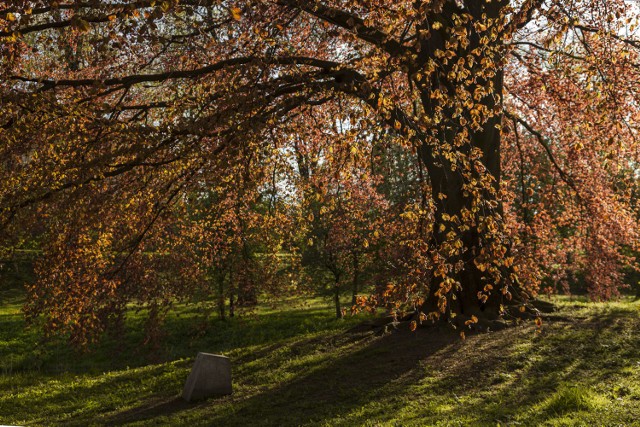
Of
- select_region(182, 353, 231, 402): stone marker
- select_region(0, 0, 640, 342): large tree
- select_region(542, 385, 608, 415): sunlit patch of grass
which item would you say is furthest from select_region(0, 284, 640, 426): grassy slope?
select_region(0, 0, 640, 342): large tree

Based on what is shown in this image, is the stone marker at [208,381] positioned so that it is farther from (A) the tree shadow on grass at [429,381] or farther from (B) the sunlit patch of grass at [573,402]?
(B) the sunlit patch of grass at [573,402]

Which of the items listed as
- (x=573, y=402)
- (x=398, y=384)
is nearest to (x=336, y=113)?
(x=398, y=384)

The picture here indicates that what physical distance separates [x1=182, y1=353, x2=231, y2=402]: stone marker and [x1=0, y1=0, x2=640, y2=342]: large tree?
2480 mm

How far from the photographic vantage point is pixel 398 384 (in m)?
10.1

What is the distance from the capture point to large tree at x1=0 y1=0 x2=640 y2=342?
676 centimetres

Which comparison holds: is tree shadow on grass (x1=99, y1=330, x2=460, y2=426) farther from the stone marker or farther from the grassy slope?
the stone marker

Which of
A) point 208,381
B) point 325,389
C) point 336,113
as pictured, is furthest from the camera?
point 208,381

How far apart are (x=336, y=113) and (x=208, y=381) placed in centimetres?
573

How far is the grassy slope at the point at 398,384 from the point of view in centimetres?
838

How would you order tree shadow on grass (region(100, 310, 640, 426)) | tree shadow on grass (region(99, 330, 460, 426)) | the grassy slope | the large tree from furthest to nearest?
tree shadow on grass (region(99, 330, 460, 426))
tree shadow on grass (region(100, 310, 640, 426))
the grassy slope
the large tree

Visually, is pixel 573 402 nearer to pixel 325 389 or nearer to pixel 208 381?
pixel 325 389

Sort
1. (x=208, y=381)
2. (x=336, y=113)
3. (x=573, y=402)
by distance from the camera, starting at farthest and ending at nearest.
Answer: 1. (x=208, y=381)
2. (x=336, y=113)
3. (x=573, y=402)

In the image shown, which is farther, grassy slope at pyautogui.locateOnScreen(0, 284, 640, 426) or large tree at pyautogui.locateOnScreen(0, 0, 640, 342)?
grassy slope at pyautogui.locateOnScreen(0, 284, 640, 426)

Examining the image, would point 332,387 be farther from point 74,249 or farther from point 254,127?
point 74,249
